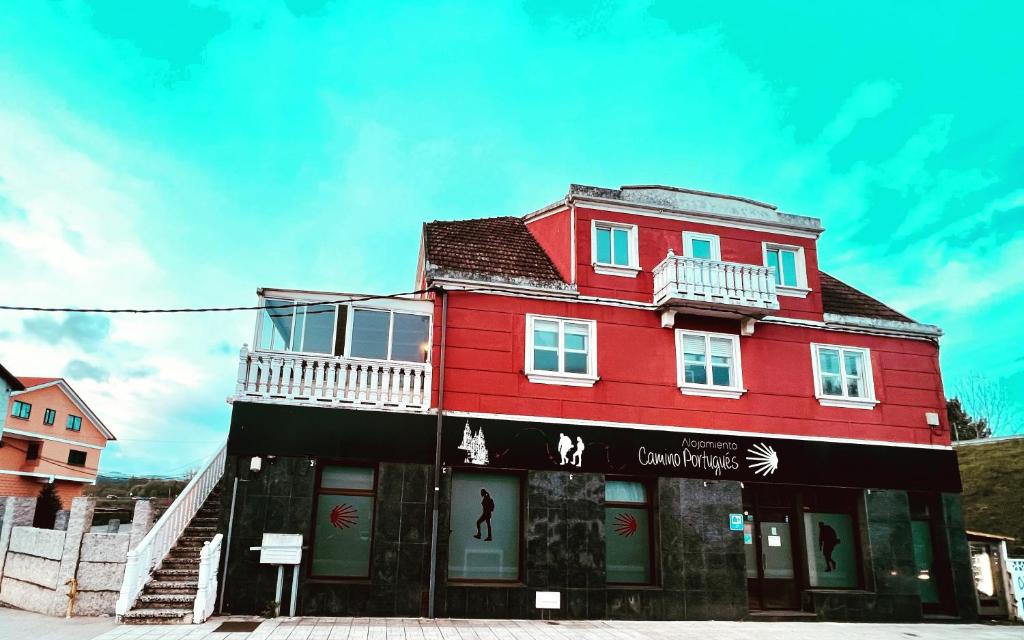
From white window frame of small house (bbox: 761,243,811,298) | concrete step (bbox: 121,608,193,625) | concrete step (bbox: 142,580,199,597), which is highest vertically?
white window frame of small house (bbox: 761,243,811,298)

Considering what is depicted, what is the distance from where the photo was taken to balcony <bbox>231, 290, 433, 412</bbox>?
12828 millimetres

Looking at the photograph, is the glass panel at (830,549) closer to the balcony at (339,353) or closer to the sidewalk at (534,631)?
the sidewalk at (534,631)

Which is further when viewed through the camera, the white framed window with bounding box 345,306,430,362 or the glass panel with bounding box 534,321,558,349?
the glass panel with bounding box 534,321,558,349

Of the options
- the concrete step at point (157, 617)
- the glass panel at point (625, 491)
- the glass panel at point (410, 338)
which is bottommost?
the concrete step at point (157, 617)

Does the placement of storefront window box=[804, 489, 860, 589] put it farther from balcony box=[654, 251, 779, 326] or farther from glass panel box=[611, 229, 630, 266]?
glass panel box=[611, 229, 630, 266]

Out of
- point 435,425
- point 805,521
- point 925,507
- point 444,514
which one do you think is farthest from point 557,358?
point 925,507

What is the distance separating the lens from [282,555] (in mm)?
11914

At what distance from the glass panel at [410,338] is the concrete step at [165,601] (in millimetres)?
5740

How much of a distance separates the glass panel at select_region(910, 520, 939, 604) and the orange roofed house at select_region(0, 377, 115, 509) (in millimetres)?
41232

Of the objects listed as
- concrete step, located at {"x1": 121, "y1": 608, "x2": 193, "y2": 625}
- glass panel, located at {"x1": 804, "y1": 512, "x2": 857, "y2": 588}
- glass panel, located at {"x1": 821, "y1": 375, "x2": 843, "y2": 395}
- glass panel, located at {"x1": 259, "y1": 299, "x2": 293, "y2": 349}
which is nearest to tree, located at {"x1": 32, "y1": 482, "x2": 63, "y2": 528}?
concrete step, located at {"x1": 121, "y1": 608, "x2": 193, "y2": 625}

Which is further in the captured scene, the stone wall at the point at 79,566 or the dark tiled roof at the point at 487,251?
the dark tiled roof at the point at 487,251

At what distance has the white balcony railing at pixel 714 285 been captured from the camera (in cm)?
1470

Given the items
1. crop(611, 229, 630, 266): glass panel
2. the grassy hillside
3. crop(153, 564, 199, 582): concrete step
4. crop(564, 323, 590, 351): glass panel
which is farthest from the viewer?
the grassy hillside

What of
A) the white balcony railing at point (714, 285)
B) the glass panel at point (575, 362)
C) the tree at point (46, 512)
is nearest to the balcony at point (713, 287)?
the white balcony railing at point (714, 285)
